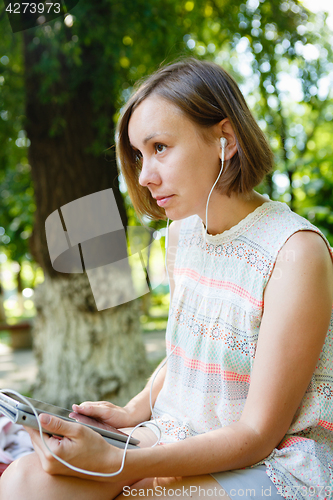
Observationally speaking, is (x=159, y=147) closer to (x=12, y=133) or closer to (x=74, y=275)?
(x=74, y=275)

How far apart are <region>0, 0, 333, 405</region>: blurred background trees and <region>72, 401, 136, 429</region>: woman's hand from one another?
2370 millimetres

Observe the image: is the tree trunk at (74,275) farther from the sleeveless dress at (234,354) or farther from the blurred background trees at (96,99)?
the sleeveless dress at (234,354)

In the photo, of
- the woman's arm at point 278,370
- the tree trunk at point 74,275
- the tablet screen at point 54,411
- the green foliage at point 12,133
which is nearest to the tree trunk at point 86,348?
the tree trunk at point 74,275

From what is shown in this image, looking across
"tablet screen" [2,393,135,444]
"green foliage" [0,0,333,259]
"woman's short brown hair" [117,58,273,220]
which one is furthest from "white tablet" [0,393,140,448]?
"green foliage" [0,0,333,259]

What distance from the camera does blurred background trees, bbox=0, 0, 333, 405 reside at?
336 cm

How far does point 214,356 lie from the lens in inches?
50.6

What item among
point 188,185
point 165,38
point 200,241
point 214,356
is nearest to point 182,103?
point 188,185

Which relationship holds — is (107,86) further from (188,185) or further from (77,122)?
(188,185)

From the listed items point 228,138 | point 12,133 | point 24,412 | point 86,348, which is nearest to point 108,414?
point 24,412

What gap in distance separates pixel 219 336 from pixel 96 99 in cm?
285

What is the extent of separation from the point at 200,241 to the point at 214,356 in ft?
1.30

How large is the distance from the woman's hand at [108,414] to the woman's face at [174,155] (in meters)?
0.61

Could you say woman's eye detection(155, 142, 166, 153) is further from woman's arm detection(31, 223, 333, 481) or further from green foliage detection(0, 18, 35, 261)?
green foliage detection(0, 18, 35, 261)

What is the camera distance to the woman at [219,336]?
102cm
